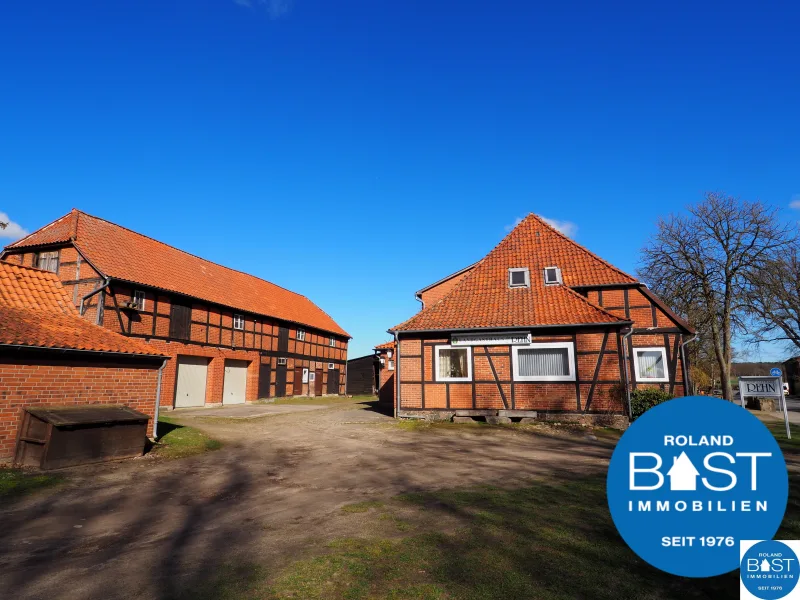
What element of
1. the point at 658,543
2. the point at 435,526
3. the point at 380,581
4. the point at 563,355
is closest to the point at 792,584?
the point at 658,543

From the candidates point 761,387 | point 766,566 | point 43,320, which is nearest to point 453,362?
point 761,387

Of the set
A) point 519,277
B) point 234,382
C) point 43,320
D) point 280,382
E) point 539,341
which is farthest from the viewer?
point 280,382

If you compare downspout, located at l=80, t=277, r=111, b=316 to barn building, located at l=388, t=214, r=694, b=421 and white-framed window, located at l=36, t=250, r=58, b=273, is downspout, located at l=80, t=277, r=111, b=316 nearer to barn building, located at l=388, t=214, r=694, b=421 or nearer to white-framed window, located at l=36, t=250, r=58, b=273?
white-framed window, located at l=36, t=250, r=58, b=273

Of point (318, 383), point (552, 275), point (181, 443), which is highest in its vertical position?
point (552, 275)

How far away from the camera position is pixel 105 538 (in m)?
5.37

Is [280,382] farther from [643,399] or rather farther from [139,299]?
[643,399]

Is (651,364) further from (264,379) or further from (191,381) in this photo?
(264,379)

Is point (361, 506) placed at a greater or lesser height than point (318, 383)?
lesser

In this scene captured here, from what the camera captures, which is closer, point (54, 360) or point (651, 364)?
point (54, 360)

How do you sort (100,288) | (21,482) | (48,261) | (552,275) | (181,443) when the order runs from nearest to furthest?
(21,482), (181,443), (552,275), (100,288), (48,261)

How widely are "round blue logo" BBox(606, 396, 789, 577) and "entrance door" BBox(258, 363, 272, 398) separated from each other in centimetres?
2847

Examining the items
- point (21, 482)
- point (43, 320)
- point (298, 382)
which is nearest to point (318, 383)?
point (298, 382)

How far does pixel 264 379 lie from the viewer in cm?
2930

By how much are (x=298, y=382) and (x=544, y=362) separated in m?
21.9
